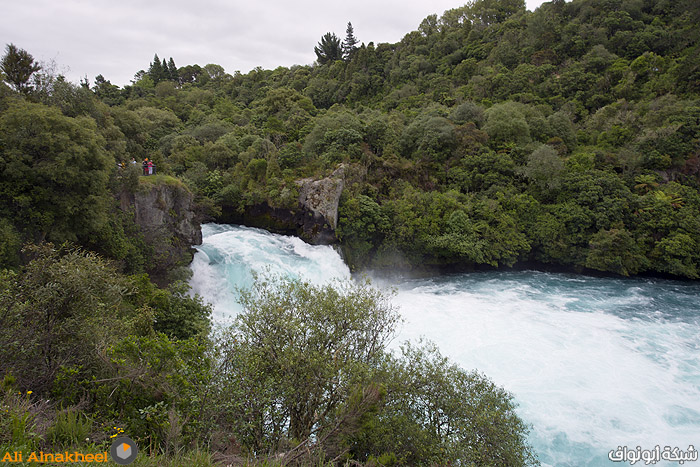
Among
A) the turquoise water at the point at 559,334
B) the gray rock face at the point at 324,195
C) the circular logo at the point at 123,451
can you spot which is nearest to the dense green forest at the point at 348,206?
the circular logo at the point at 123,451

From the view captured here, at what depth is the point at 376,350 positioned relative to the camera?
8664mm

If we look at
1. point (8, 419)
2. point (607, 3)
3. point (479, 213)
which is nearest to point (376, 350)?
point (8, 419)

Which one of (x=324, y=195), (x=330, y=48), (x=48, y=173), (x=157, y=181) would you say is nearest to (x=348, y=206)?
(x=324, y=195)

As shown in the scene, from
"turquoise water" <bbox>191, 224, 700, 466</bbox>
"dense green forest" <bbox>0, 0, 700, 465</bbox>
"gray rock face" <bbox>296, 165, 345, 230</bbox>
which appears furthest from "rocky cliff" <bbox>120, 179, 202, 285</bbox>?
"gray rock face" <bbox>296, 165, 345, 230</bbox>

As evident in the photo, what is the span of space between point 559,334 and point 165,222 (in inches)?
780

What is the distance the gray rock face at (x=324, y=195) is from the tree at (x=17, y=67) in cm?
1424

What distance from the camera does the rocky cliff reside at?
53.8ft

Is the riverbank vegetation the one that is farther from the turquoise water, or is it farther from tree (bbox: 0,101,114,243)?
tree (bbox: 0,101,114,243)

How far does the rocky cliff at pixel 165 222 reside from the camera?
1639cm

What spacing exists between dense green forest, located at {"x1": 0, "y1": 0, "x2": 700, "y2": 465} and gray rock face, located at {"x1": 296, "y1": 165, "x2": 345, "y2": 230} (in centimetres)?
89

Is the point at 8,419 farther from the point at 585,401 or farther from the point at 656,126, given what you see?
the point at 656,126

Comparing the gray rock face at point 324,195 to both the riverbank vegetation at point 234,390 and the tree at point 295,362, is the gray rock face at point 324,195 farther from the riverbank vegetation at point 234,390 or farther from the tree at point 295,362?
the riverbank vegetation at point 234,390

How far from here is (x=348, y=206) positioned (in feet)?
78.4

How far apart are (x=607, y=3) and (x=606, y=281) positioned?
39.0 metres
